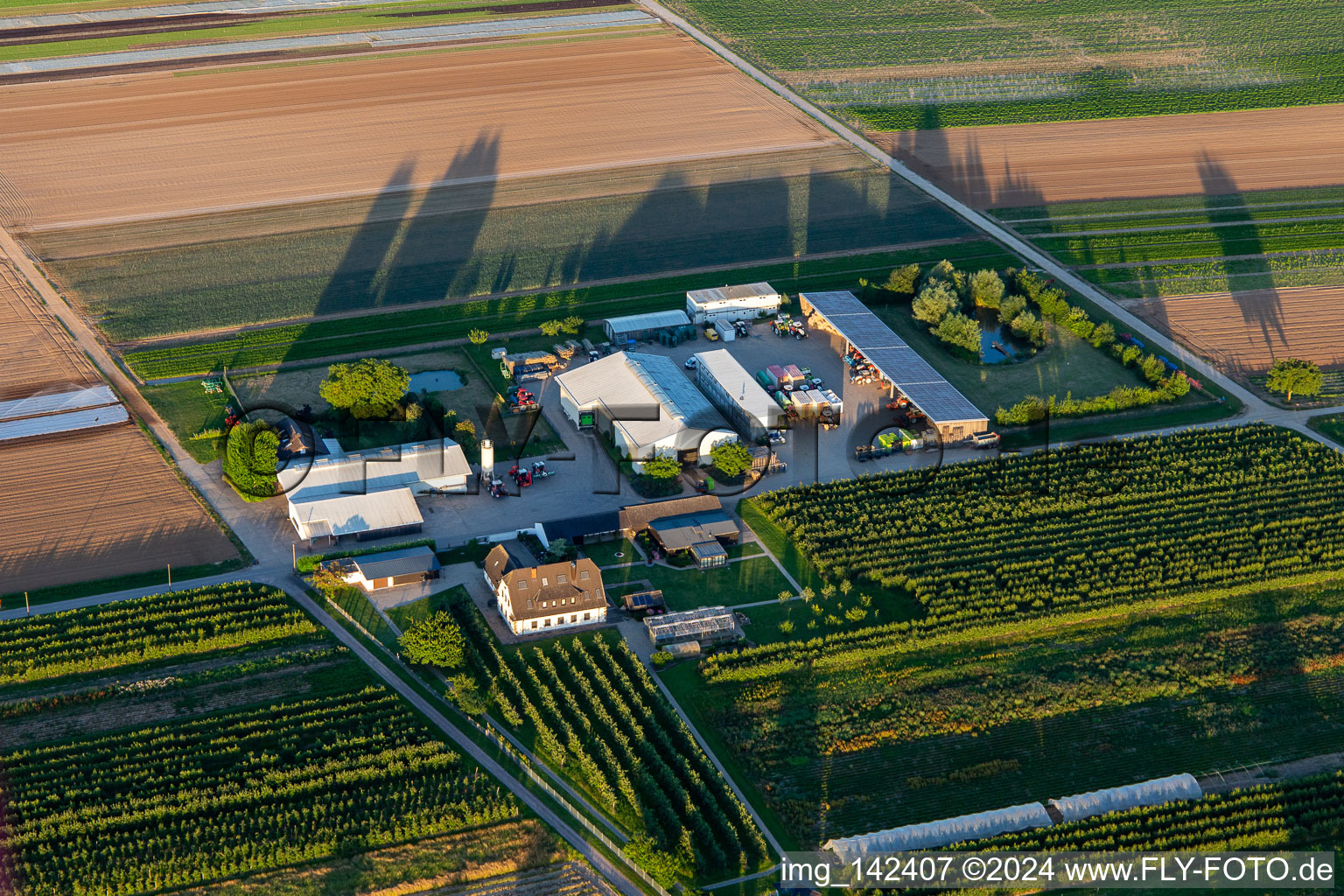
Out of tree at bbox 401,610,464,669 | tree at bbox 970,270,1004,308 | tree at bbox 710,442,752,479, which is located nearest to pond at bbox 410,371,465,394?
tree at bbox 710,442,752,479

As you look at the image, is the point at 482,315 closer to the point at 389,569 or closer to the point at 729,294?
the point at 729,294

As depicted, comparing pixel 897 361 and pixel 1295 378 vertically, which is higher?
pixel 897 361

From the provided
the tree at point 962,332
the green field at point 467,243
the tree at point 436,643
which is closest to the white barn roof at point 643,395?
the green field at point 467,243

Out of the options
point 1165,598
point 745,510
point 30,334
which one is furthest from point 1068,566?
point 30,334

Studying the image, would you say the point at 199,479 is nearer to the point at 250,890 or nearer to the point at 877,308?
the point at 250,890

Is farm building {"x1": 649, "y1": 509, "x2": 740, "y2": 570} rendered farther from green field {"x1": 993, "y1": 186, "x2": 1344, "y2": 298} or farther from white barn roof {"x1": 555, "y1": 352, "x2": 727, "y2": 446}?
green field {"x1": 993, "y1": 186, "x2": 1344, "y2": 298}

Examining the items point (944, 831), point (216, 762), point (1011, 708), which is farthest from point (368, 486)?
point (944, 831)
